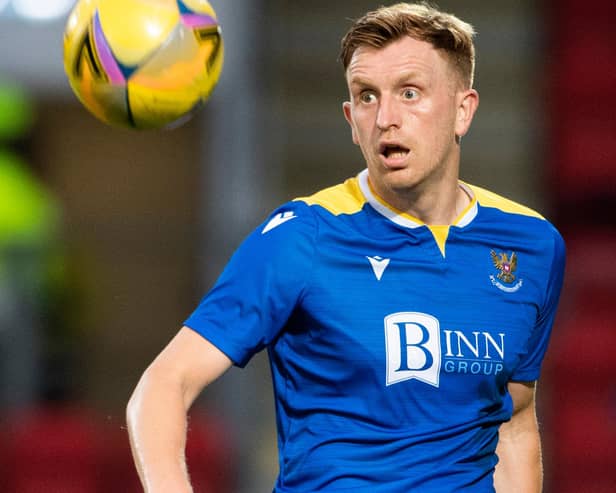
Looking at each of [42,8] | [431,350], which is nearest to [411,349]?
[431,350]

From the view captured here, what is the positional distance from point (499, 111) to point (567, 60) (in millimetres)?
790

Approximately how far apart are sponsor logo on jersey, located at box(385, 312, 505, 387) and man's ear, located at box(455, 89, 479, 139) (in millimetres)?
520

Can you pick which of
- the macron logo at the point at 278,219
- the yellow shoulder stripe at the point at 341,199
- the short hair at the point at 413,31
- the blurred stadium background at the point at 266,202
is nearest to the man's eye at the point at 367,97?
the short hair at the point at 413,31

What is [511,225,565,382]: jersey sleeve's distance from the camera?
317 centimetres

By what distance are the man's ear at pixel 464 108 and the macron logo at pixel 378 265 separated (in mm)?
405

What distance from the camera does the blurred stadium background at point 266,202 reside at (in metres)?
7.30

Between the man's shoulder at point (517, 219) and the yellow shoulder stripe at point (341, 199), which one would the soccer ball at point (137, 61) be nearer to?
the yellow shoulder stripe at point (341, 199)

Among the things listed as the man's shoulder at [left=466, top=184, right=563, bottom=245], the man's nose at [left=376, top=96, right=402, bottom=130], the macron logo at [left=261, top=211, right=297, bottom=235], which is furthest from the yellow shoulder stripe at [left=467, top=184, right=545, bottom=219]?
the macron logo at [left=261, top=211, right=297, bottom=235]

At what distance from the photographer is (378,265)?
297cm

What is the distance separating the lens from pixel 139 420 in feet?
8.62

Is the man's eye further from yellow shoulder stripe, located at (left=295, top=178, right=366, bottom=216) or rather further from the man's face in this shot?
yellow shoulder stripe, located at (left=295, top=178, right=366, bottom=216)

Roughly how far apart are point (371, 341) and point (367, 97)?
0.59m

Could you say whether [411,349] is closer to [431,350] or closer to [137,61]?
[431,350]

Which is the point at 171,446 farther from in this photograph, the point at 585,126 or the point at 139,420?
the point at 585,126
